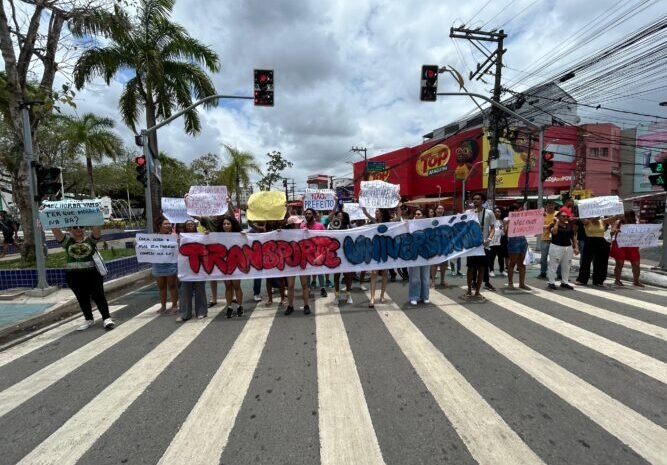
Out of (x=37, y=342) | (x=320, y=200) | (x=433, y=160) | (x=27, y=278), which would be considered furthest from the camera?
(x=433, y=160)

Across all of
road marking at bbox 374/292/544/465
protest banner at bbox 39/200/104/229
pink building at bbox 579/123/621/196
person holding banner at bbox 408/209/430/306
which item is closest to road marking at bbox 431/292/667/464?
road marking at bbox 374/292/544/465

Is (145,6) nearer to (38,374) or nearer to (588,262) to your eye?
(38,374)

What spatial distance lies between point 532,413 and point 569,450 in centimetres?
46

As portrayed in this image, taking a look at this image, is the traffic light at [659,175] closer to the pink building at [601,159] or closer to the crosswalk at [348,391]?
the crosswalk at [348,391]

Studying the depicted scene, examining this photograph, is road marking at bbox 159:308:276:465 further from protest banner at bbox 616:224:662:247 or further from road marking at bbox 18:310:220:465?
protest banner at bbox 616:224:662:247

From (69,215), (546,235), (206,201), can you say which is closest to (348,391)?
(69,215)

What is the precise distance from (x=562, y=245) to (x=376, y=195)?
13.0ft

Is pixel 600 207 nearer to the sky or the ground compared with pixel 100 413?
nearer to the sky

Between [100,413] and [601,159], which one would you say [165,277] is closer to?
[100,413]

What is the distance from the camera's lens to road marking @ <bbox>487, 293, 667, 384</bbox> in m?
3.69

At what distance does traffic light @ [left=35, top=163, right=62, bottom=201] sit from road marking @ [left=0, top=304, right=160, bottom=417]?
4403mm

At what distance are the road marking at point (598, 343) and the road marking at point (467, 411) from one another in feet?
6.26

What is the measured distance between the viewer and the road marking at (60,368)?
352 centimetres

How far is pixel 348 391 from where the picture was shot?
3371 millimetres
